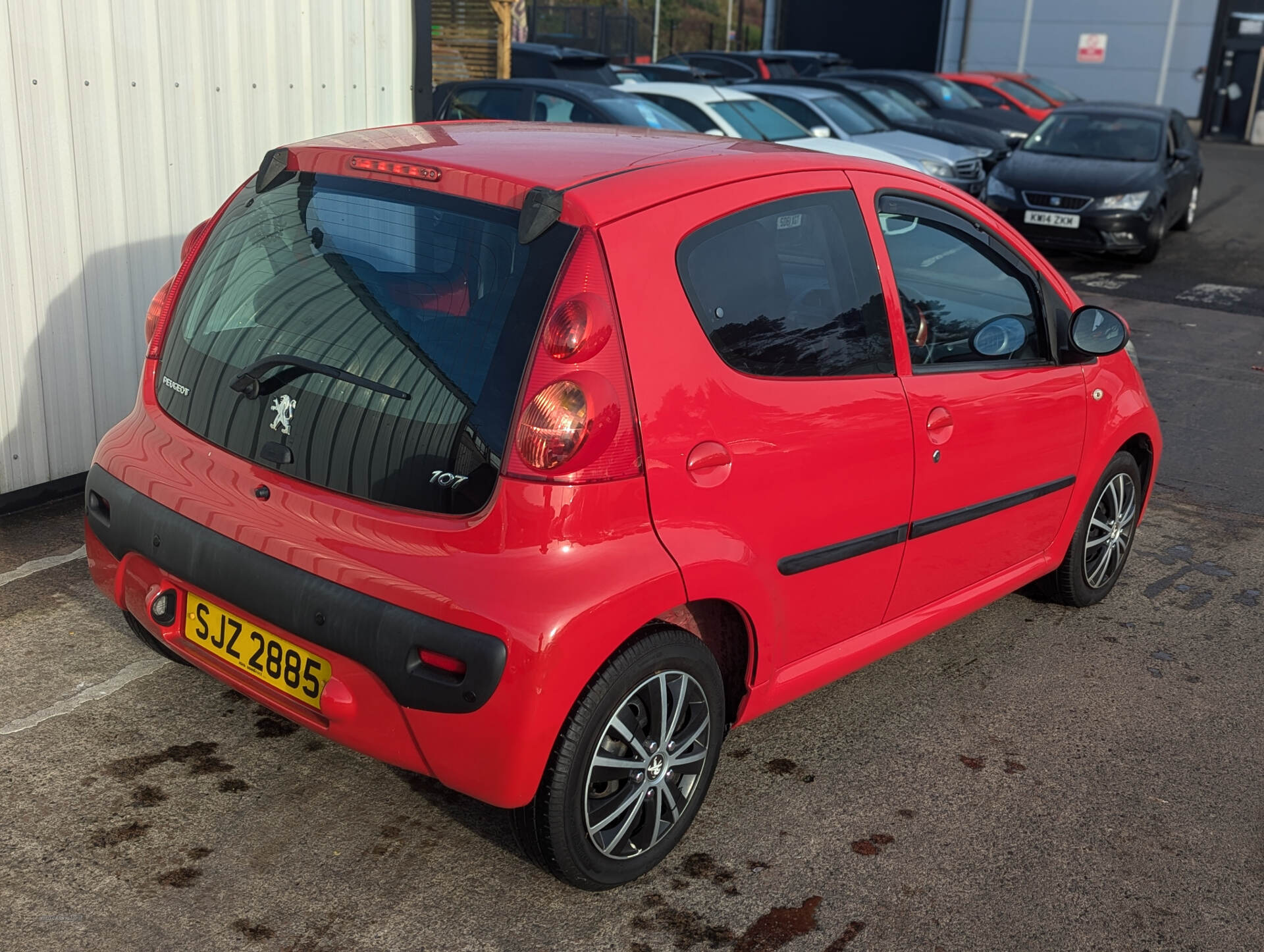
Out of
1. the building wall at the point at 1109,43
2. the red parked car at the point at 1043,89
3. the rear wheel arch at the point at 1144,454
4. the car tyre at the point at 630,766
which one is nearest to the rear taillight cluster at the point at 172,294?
the car tyre at the point at 630,766

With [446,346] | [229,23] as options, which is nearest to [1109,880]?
[446,346]

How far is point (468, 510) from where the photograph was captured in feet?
8.48

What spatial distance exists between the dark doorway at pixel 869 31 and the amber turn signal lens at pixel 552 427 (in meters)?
35.4

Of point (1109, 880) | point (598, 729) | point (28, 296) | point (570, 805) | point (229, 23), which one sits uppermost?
point (229, 23)

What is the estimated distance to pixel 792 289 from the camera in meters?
3.12

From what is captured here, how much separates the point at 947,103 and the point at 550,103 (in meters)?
10.7

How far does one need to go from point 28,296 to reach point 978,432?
3.71 m

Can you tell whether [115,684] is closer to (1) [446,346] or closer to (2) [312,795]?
(2) [312,795]

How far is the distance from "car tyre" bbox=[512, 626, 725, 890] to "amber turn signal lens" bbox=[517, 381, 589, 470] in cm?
49

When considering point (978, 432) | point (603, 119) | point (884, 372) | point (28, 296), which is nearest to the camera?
point (884, 372)

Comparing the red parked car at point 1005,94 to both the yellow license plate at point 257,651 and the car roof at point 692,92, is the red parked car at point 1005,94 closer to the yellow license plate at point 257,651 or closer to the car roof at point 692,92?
the car roof at point 692,92

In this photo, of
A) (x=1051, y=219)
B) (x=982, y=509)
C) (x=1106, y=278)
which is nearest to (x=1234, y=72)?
(x=1051, y=219)

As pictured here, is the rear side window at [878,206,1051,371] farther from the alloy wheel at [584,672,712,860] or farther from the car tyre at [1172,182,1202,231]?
the car tyre at [1172,182,1202,231]

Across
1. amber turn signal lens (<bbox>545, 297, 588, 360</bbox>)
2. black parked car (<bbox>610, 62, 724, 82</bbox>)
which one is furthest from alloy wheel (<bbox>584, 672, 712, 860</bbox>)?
black parked car (<bbox>610, 62, 724, 82</bbox>)
